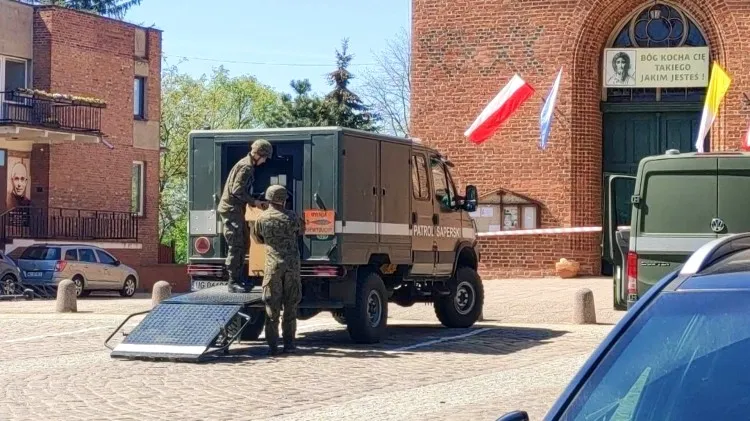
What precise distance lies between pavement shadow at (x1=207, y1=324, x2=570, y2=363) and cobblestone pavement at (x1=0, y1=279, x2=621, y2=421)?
0.05ft

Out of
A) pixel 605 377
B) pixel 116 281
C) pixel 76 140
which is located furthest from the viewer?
pixel 76 140

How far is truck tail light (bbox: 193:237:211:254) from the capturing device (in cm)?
1529

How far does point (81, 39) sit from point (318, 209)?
26.6 metres

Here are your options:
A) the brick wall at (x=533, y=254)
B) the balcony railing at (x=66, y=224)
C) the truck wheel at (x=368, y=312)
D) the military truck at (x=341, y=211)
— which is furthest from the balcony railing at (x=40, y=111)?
the truck wheel at (x=368, y=312)

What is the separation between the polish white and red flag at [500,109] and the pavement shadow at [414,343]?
8.72m

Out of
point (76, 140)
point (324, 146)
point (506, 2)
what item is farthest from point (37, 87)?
point (324, 146)

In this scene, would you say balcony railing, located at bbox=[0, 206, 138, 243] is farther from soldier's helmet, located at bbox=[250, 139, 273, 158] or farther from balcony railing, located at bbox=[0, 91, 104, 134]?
soldier's helmet, located at bbox=[250, 139, 273, 158]

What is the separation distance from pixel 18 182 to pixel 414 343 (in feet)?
80.5

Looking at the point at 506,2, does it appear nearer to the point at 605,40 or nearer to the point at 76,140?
the point at 605,40

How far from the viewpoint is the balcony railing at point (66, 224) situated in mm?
36875

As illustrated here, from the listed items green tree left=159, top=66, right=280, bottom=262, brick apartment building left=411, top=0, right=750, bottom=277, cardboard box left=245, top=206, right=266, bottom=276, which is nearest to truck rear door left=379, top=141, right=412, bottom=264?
cardboard box left=245, top=206, right=266, bottom=276

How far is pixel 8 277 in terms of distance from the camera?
30453mm

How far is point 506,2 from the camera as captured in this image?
28.5m

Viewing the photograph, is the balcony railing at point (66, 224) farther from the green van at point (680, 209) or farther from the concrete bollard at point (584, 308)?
the green van at point (680, 209)
